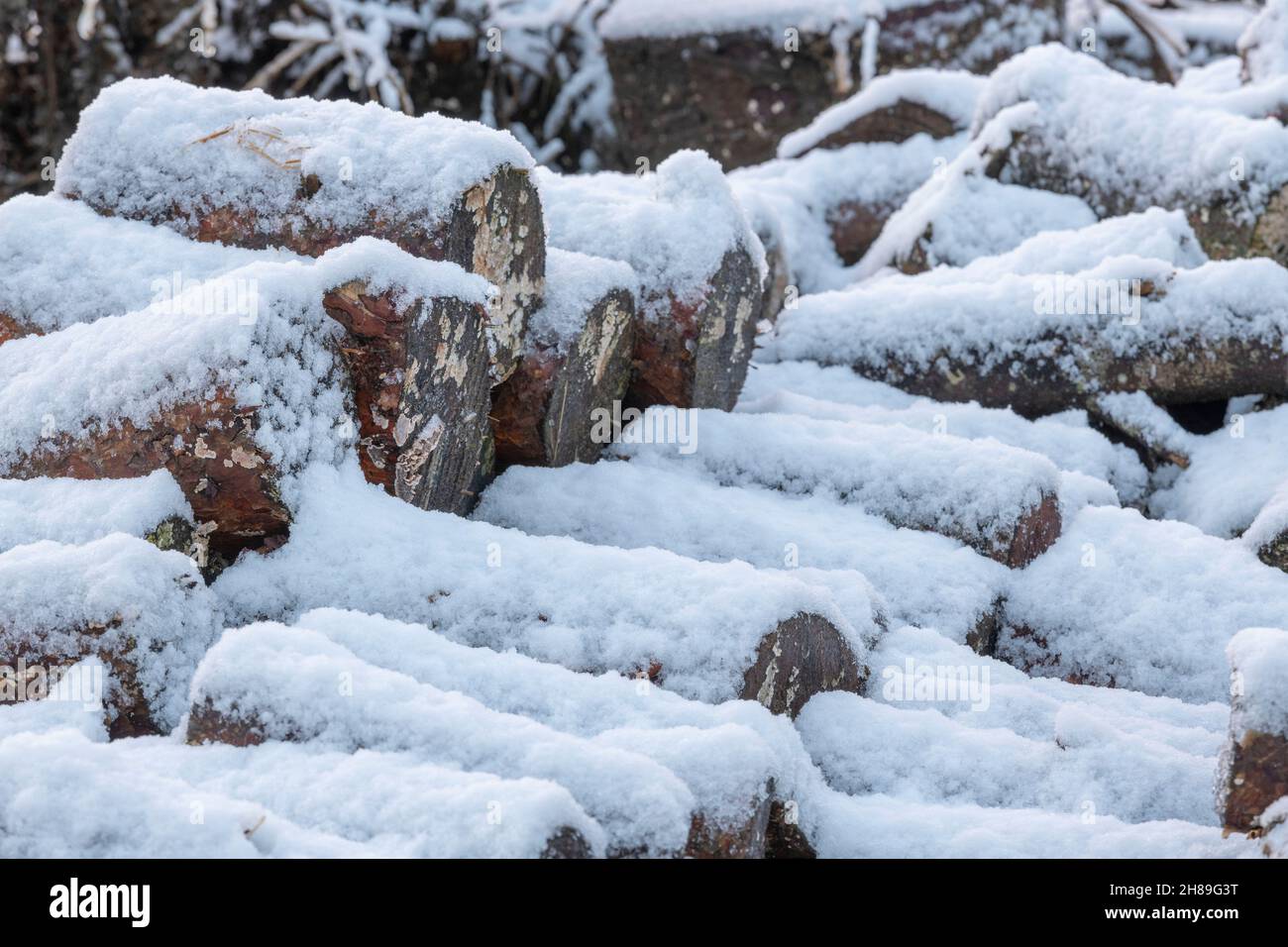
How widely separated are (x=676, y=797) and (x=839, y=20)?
8.86 m

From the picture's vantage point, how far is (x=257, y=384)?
338 cm

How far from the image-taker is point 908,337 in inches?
220

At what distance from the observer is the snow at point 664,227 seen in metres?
4.72

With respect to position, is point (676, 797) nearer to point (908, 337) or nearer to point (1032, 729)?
point (1032, 729)

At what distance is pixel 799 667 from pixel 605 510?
1.05m

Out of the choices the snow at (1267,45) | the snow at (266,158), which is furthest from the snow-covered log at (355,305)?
the snow at (1267,45)

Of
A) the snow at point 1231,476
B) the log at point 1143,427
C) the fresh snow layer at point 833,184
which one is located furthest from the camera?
the fresh snow layer at point 833,184

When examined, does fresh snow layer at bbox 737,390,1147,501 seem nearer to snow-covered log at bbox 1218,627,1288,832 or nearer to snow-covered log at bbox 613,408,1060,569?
snow-covered log at bbox 613,408,1060,569

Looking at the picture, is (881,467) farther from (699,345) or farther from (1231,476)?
(1231,476)

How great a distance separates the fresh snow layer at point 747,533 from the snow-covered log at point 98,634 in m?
1.22

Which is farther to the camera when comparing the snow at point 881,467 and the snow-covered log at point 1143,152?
the snow-covered log at point 1143,152

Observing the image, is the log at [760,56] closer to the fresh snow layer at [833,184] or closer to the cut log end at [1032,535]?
the fresh snow layer at [833,184]

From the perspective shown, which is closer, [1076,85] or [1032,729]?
[1032,729]
